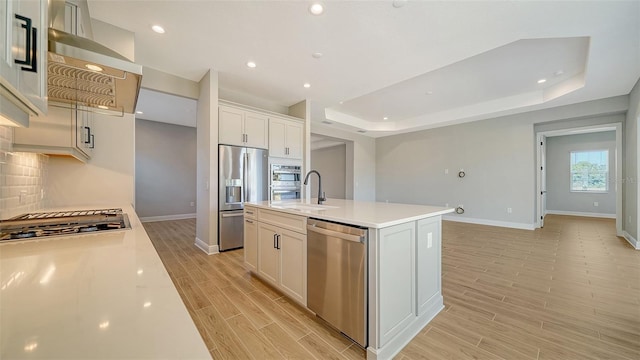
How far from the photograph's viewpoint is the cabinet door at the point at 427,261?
1.80 meters

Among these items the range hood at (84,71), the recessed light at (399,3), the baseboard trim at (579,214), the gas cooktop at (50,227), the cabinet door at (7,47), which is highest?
the recessed light at (399,3)

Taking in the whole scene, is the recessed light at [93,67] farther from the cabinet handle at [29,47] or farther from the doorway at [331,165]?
the doorway at [331,165]

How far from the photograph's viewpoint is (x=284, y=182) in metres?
4.44

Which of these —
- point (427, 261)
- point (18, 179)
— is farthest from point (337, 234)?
point (18, 179)

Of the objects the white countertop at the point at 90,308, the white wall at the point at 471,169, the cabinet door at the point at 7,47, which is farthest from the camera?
the white wall at the point at 471,169

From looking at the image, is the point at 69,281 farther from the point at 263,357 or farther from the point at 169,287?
the point at 263,357

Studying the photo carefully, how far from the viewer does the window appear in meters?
→ 6.78

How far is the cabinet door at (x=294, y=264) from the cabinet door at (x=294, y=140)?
2.65 meters

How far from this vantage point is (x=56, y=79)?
1.27 metres

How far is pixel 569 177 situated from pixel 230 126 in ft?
32.6

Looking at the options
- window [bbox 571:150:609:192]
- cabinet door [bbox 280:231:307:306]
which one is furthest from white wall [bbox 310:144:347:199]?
window [bbox 571:150:609:192]

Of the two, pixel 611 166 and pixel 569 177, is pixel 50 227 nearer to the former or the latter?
pixel 569 177

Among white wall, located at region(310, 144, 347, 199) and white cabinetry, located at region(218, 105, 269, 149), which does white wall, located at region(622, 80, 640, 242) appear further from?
white wall, located at region(310, 144, 347, 199)

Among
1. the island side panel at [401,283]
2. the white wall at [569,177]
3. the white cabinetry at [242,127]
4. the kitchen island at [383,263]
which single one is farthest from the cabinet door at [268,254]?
the white wall at [569,177]
